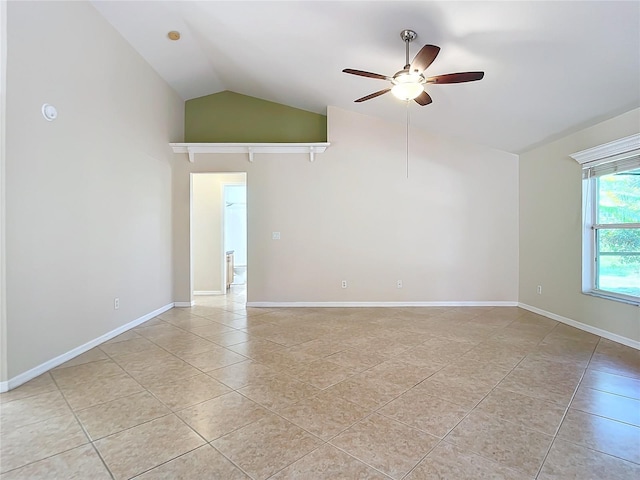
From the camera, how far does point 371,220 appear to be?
17.4 ft

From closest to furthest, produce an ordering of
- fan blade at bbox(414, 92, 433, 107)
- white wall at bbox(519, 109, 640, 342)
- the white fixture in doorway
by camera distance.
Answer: fan blade at bbox(414, 92, 433, 107)
white wall at bbox(519, 109, 640, 342)
the white fixture in doorway

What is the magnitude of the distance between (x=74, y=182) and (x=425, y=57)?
333 centimetres

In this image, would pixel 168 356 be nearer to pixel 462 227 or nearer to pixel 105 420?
pixel 105 420

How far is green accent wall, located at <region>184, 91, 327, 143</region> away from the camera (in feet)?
18.5

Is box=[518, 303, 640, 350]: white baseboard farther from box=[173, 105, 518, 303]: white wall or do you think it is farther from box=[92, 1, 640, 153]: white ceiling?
box=[92, 1, 640, 153]: white ceiling

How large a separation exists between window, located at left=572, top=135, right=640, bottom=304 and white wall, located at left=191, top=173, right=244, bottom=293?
5530 mm

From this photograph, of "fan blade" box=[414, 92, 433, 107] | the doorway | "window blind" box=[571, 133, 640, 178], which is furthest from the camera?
the doorway

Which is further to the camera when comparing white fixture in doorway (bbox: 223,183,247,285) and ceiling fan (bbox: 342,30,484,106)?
white fixture in doorway (bbox: 223,183,247,285)

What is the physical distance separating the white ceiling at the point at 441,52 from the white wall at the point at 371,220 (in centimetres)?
50

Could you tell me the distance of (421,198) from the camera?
17.4ft

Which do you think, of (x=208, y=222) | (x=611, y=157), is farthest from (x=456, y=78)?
(x=208, y=222)

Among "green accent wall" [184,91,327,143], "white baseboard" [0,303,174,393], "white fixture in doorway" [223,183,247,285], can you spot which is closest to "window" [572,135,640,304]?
"green accent wall" [184,91,327,143]

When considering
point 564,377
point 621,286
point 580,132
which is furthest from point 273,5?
point 621,286

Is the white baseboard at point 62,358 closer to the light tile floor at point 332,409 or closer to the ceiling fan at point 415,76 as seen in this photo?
the light tile floor at point 332,409
